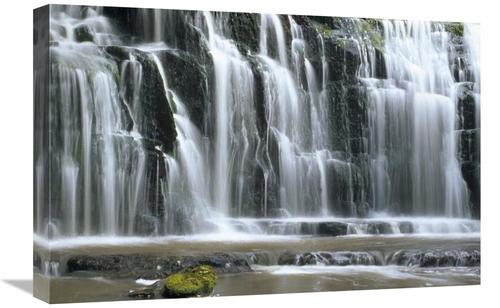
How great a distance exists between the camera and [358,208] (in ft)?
61.1

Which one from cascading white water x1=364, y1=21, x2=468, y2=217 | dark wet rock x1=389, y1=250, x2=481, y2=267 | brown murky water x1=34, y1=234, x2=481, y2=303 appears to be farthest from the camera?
cascading white water x1=364, y1=21, x2=468, y2=217

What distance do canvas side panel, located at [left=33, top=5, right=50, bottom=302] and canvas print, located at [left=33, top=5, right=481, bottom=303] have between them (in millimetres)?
44

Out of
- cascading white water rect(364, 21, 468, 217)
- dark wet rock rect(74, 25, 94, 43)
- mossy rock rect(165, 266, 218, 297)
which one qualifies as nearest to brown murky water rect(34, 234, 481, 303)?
mossy rock rect(165, 266, 218, 297)

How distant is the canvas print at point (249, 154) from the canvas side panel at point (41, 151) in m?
0.04

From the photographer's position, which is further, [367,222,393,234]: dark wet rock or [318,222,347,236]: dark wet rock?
[367,222,393,234]: dark wet rock

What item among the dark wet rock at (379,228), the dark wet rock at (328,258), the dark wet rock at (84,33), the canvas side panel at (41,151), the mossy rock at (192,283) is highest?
the dark wet rock at (84,33)

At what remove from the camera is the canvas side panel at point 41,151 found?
54.9ft

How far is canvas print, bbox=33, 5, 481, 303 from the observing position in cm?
1684

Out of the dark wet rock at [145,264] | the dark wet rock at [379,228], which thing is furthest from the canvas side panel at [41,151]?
the dark wet rock at [379,228]

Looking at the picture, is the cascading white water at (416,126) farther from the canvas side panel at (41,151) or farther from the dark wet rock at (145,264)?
the canvas side panel at (41,151)

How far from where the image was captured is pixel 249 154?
18.0 metres

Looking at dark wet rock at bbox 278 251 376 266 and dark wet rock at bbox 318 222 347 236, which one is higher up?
dark wet rock at bbox 318 222 347 236

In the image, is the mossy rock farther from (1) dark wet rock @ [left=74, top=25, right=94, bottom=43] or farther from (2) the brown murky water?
(1) dark wet rock @ [left=74, top=25, right=94, bottom=43]

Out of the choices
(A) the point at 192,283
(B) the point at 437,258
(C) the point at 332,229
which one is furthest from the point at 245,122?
(B) the point at 437,258
